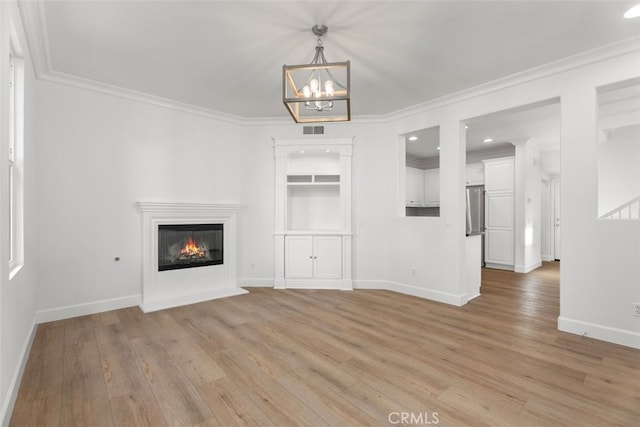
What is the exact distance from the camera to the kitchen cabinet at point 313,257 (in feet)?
15.5

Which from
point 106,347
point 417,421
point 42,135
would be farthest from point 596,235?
point 42,135

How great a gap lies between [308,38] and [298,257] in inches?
125

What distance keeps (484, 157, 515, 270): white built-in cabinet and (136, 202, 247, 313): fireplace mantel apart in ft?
18.6

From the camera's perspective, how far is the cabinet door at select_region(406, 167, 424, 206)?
7.60 meters

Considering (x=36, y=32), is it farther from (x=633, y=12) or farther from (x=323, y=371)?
(x=633, y=12)

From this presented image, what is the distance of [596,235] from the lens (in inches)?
112

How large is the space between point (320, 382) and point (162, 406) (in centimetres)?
105

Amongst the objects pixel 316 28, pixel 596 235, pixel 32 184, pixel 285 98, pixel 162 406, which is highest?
pixel 316 28

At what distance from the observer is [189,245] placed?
171 inches

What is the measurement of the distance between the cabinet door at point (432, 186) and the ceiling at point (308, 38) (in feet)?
14.6

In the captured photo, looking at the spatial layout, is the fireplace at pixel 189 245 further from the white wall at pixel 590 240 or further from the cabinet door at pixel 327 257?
the white wall at pixel 590 240

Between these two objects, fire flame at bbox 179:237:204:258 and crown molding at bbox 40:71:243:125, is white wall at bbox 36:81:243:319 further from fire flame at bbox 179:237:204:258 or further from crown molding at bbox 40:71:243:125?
fire flame at bbox 179:237:204:258

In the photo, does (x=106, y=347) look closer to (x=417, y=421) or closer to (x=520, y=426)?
(x=417, y=421)

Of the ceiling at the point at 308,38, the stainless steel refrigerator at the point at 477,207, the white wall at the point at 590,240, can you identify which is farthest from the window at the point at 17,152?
the stainless steel refrigerator at the point at 477,207
